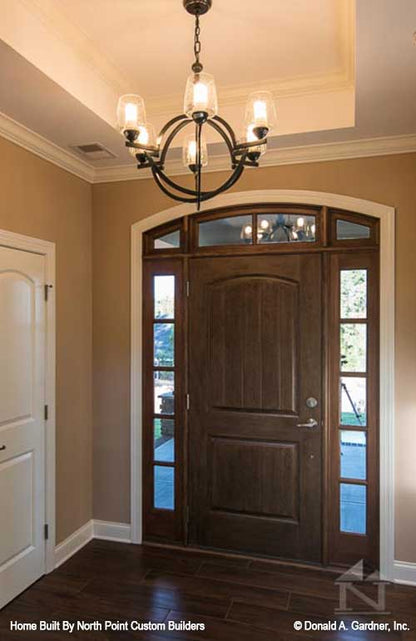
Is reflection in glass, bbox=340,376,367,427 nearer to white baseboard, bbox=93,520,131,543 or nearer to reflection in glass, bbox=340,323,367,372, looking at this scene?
reflection in glass, bbox=340,323,367,372

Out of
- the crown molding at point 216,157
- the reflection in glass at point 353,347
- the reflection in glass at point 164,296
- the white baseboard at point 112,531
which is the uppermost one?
the crown molding at point 216,157

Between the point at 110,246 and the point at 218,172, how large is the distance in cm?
101

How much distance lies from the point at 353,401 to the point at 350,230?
1.18 m

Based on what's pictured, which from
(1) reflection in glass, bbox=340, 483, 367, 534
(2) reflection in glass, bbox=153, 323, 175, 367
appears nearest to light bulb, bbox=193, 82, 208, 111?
(2) reflection in glass, bbox=153, 323, 175, 367

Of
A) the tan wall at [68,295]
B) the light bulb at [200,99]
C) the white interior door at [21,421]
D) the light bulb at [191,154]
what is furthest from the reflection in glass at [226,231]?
the light bulb at [200,99]

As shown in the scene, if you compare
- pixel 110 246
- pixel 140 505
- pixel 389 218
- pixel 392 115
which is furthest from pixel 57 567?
pixel 392 115

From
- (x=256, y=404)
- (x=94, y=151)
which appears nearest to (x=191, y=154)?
(x=94, y=151)

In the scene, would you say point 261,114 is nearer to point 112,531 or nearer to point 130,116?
point 130,116

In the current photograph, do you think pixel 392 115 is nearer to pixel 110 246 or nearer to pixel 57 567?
pixel 110 246

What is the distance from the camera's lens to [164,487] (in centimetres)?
350

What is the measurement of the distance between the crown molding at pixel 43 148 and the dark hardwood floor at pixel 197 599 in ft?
9.20

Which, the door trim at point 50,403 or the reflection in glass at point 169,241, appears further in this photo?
the reflection in glass at point 169,241

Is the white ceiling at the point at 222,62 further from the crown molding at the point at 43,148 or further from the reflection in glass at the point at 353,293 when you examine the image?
the reflection in glass at the point at 353,293

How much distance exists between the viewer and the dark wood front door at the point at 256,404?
3184 mm
